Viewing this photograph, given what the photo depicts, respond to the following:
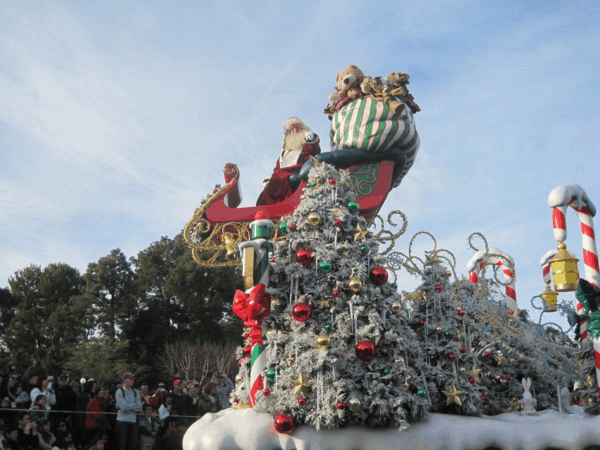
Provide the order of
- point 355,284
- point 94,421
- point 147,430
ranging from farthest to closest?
point 147,430 → point 94,421 → point 355,284

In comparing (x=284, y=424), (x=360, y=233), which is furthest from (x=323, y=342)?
(x=360, y=233)

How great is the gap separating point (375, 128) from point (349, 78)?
1.18m

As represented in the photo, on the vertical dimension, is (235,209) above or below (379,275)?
above

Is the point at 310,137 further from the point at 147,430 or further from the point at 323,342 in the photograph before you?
the point at 147,430

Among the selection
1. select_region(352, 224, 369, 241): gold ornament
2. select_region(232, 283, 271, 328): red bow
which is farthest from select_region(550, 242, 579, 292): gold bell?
select_region(232, 283, 271, 328): red bow

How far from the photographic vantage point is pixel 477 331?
8.58 m

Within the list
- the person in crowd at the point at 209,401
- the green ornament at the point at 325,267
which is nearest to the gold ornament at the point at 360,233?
the green ornament at the point at 325,267

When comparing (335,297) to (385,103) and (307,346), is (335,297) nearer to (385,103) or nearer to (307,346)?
(307,346)

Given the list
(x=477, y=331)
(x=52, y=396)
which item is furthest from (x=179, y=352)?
(x=477, y=331)

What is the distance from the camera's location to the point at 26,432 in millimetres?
7996

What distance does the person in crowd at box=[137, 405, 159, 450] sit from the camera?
9234 millimetres

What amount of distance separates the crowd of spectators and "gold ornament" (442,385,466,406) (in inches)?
156

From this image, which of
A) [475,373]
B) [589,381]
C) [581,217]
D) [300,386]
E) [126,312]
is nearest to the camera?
[300,386]

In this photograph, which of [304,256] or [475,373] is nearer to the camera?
[304,256]
